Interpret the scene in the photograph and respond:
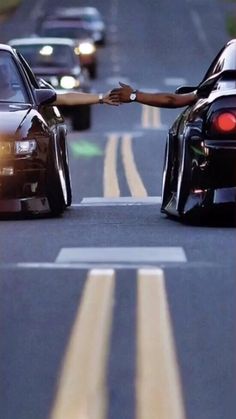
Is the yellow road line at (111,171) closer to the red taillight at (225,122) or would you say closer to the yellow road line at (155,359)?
the red taillight at (225,122)

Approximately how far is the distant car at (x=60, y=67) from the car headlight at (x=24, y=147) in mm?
20035

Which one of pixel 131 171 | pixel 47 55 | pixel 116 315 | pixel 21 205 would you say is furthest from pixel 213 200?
pixel 47 55

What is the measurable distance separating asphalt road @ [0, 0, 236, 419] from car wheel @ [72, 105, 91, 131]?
54.9 feet

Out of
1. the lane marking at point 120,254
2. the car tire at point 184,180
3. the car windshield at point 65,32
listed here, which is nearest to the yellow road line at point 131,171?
the car tire at point 184,180

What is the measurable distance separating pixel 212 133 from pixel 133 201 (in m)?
4.06

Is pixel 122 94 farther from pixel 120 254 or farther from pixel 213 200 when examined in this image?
pixel 120 254

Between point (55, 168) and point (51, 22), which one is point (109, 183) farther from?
point (51, 22)

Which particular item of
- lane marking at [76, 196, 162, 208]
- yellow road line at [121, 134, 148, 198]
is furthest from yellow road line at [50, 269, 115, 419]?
yellow road line at [121, 134, 148, 198]

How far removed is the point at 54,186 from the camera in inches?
559

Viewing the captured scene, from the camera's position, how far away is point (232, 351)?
297 inches

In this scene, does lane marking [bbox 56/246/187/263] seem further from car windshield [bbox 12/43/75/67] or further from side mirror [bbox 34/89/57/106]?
car windshield [bbox 12/43/75/67]

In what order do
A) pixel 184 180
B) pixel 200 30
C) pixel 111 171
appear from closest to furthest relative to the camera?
pixel 184 180
pixel 111 171
pixel 200 30

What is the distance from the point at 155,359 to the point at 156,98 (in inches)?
287

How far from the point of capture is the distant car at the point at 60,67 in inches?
1347
